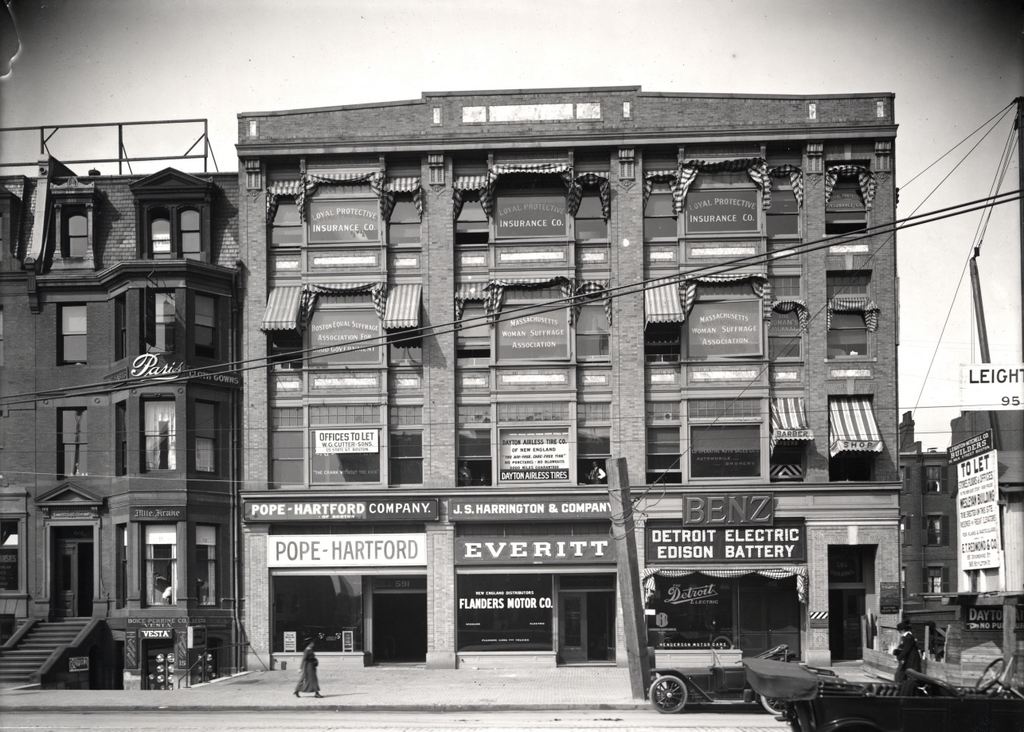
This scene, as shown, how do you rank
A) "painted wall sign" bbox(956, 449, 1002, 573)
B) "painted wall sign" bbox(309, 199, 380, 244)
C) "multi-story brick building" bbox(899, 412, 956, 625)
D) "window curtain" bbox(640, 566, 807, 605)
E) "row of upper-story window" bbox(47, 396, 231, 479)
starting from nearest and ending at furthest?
"painted wall sign" bbox(956, 449, 1002, 573) → "row of upper-story window" bbox(47, 396, 231, 479) → "window curtain" bbox(640, 566, 807, 605) → "painted wall sign" bbox(309, 199, 380, 244) → "multi-story brick building" bbox(899, 412, 956, 625)

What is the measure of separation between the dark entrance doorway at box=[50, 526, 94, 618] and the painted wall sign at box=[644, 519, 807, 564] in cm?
1688

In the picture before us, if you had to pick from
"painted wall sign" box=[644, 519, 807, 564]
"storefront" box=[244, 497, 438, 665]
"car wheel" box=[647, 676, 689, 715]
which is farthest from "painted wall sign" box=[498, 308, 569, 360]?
"car wheel" box=[647, 676, 689, 715]

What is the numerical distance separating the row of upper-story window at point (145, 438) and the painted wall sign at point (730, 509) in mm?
14067

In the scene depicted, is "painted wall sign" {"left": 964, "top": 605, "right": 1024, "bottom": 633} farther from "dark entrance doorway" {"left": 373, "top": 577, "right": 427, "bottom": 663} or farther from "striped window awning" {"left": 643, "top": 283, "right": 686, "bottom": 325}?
"dark entrance doorway" {"left": 373, "top": 577, "right": 427, "bottom": 663}

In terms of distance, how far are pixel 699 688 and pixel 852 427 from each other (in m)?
13.5

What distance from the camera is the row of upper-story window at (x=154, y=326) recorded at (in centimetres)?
3147

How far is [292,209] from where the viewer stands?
33719 millimetres

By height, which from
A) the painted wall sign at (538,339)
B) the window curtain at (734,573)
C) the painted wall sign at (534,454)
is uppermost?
the painted wall sign at (538,339)

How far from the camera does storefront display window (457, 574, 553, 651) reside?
32.3m

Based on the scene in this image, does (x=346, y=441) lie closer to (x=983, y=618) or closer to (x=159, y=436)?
(x=159, y=436)

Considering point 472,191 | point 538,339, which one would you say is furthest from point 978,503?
point 472,191

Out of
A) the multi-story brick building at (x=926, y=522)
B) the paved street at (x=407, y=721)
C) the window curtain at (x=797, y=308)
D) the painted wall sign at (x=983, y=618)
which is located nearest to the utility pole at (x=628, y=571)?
the paved street at (x=407, y=721)

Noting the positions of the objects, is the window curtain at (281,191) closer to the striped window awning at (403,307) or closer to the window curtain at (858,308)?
the striped window awning at (403,307)

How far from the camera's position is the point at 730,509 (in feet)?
104
